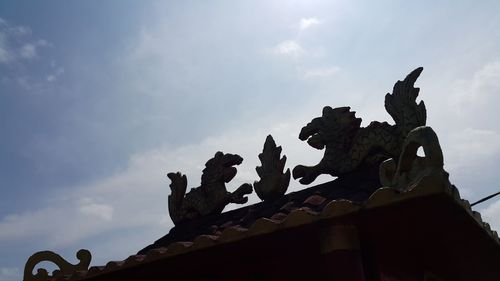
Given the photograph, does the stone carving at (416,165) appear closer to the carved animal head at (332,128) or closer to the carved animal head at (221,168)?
the carved animal head at (332,128)

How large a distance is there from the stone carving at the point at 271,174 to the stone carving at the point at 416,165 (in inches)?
100

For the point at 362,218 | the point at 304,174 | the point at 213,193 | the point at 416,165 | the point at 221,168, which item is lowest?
the point at 362,218

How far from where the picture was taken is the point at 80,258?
5750mm

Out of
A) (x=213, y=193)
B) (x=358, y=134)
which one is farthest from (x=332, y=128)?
(x=213, y=193)

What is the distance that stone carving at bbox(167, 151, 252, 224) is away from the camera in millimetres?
6664

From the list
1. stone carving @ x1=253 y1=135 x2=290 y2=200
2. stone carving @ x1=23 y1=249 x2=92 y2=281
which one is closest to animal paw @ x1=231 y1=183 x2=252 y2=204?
stone carving @ x1=253 y1=135 x2=290 y2=200

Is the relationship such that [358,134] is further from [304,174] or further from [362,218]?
[362,218]

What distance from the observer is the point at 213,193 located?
6812mm

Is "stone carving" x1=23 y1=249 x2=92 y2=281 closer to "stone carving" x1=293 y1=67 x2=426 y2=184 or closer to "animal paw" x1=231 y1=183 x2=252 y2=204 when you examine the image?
"animal paw" x1=231 y1=183 x2=252 y2=204

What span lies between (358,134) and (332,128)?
0.35 m

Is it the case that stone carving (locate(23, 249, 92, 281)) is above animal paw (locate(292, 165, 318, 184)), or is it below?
below

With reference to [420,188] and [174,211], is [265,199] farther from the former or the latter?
[420,188]

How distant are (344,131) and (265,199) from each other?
125 centimetres

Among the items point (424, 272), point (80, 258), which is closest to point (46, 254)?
point (80, 258)
